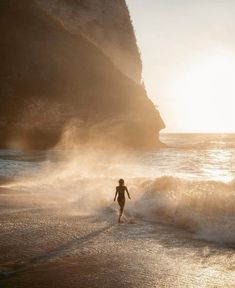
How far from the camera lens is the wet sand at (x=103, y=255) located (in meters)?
7.21

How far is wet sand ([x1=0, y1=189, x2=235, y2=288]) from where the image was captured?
7211 millimetres

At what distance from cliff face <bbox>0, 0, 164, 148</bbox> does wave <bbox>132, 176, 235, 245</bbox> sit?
45.8 m

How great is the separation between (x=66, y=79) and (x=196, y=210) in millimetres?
57414

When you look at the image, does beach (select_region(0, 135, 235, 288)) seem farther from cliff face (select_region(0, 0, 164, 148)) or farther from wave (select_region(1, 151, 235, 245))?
cliff face (select_region(0, 0, 164, 148))

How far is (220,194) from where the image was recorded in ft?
45.8

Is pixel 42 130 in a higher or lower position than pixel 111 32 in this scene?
lower

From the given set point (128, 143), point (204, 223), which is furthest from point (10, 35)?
point (204, 223)

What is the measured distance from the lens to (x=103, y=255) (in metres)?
8.84

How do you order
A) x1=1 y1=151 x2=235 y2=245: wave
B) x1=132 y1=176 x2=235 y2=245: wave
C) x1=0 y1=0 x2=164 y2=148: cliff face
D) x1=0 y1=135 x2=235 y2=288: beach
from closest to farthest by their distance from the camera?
1. x1=0 y1=135 x2=235 y2=288: beach
2. x1=132 y1=176 x2=235 y2=245: wave
3. x1=1 y1=151 x2=235 y2=245: wave
4. x1=0 y1=0 x2=164 y2=148: cliff face

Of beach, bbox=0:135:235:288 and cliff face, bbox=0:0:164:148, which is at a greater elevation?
cliff face, bbox=0:0:164:148

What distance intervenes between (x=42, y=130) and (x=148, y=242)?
51090 mm

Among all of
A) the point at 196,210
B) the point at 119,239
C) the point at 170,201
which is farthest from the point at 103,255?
the point at 170,201

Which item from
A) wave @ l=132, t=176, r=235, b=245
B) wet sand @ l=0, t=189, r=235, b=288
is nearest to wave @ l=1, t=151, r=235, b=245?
wave @ l=132, t=176, r=235, b=245

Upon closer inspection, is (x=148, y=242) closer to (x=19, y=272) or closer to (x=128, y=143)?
(x=19, y=272)
